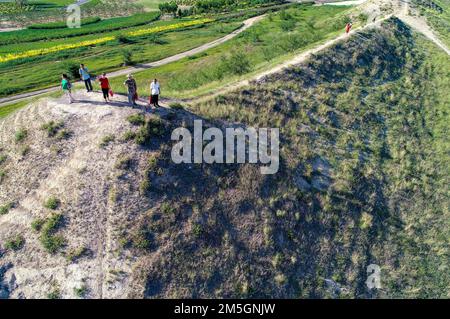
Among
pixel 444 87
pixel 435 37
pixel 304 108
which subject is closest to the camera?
pixel 304 108

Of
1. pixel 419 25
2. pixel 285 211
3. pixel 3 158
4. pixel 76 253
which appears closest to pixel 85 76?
pixel 3 158

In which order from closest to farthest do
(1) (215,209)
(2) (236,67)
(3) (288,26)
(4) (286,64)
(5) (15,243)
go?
(5) (15,243), (1) (215,209), (4) (286,64), (2) (236,67), (3) (288,26)

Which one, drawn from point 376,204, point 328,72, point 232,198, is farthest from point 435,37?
point 232,198

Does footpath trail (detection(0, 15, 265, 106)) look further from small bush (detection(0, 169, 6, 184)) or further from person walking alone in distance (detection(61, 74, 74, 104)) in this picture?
small bush (detection(0, 169, 6, 184))

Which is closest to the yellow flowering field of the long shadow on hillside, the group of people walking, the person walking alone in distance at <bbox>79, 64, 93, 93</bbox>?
the person walking alone in distance at <bbox>79, 64, 93, 93</bbox>

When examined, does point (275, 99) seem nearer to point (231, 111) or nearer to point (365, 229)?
point (231, 111)

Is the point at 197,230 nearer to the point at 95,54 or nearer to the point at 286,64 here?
the point at 286,64
